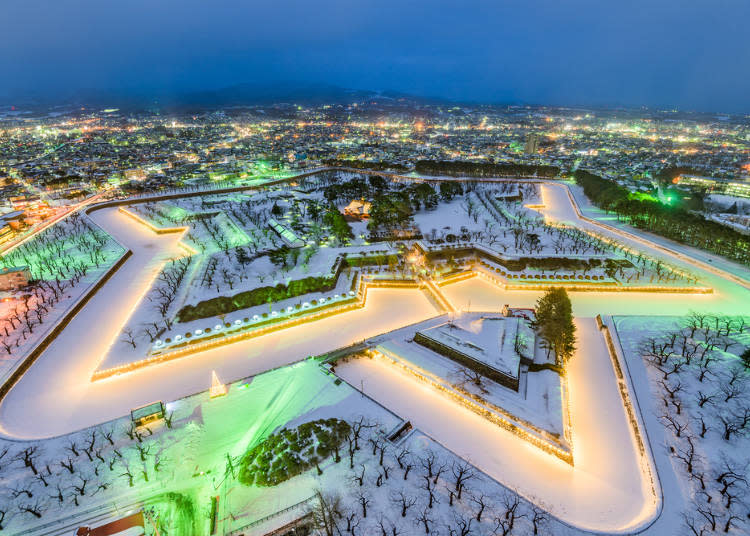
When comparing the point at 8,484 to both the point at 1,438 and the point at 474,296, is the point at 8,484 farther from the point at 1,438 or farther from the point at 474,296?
the point at 474,296

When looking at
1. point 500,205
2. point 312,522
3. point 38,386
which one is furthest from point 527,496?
point 500,205

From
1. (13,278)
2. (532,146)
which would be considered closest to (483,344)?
(13,278)

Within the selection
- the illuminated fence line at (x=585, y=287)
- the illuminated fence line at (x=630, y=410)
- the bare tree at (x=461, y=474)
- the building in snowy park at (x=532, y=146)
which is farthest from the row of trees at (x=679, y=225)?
the building in snowy park at (x=532, y=146)

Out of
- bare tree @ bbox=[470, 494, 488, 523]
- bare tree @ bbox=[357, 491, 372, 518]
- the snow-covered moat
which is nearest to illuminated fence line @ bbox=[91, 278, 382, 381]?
the snow-covered moat

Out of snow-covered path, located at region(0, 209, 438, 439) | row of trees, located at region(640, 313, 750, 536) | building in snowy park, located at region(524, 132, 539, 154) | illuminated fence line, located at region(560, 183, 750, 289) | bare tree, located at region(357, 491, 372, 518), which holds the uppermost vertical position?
building in snowy park, located at region(524, 132, 539, 154)

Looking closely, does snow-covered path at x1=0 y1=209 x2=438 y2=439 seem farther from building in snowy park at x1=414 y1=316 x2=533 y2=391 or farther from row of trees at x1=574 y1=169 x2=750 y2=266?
row of trees at x1=574 y1=169 x2=750 y2=266

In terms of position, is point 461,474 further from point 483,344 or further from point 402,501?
point 483,344
